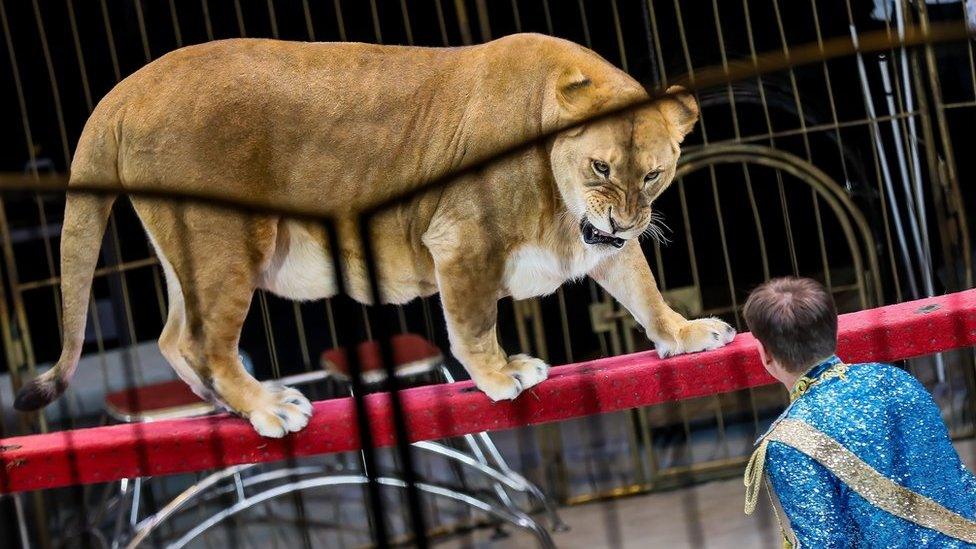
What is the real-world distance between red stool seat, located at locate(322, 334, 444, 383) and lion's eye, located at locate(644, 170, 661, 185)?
109 centimetres

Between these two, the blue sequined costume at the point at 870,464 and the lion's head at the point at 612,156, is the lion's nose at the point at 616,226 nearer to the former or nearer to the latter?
the lion's head at the point at 612,156

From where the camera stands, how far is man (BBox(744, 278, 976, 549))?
6.36ft

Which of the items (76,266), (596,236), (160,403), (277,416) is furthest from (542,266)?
(160,403)

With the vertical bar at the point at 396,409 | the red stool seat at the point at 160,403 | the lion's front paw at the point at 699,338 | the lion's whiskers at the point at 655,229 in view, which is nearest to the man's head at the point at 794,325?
the vertical bar at the point at 396,409

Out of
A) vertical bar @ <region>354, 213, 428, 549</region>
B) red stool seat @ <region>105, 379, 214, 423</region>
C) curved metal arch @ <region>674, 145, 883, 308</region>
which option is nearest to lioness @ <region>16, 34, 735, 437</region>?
red stool seat @ <region>105, 379, 214, 423</region>

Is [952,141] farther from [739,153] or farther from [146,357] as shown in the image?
[146,357]

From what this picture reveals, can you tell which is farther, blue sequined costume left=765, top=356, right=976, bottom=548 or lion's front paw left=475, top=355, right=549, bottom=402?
lion's front paw left=475, top=355, right=549, bottom=402

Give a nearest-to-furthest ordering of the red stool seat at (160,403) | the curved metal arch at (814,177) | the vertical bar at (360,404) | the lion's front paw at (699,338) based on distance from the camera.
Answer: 1. the vertical bar at (360,404)
2. the lion's front paw at (699,338)
3. the red stool seat at (160,403)
4. the curved metal arch at (814,177)

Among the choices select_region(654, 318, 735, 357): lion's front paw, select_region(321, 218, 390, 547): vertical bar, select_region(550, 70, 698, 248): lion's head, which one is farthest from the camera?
select_region(654, 318, 735, 357): lion's front paw

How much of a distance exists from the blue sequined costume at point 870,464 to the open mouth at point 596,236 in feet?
2.58

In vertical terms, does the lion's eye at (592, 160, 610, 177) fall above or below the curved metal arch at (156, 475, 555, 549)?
above

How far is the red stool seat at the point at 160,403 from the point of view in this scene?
307 cm

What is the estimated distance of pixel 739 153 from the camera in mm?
4082

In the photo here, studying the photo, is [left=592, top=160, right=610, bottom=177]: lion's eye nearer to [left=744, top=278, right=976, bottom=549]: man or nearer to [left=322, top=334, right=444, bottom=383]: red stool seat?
[left=744, top=278, right=976, bottom=549]: man
